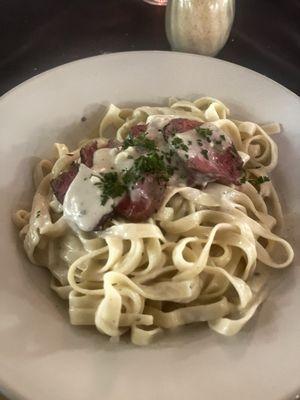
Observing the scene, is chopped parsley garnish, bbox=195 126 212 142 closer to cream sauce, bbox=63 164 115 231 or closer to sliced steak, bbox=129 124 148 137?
sliced steak, bbox=129 124 148 137

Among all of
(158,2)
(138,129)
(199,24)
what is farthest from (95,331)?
(158,2)

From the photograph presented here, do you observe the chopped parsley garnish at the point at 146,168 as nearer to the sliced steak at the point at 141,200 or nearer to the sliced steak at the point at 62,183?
the sliced steak at the point at 141,200

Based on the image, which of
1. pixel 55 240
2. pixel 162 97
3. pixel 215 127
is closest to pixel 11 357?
pixel 55 240

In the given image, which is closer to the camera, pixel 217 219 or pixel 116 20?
pixel 217 219

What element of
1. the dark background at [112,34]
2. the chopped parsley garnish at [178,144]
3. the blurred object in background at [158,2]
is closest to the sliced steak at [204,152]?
the chopped parsley garnish at [178,144]

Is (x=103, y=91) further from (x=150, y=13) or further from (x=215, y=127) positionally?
(x=150, y=13)
